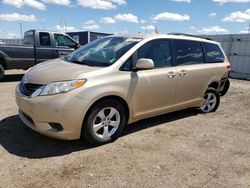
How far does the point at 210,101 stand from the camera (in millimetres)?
6340

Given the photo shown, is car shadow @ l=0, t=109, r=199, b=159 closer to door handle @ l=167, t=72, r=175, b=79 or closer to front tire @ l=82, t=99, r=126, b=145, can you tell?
front tire @ l=82, t=99, r=126, b=145

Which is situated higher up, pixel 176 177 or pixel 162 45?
pixel 162 45

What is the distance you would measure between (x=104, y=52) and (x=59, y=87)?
123 cm

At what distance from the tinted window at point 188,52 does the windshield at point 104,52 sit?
101 cm

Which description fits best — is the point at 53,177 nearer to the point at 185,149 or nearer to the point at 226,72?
the point at 185,149

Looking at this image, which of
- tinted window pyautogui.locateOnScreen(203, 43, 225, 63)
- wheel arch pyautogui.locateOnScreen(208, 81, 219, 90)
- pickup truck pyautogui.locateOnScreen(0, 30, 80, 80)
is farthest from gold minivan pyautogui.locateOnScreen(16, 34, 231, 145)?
pickup truck pyautogui.locateOnScreen(0, 30, 80, 80)

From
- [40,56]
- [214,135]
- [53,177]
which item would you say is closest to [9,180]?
[53,177]

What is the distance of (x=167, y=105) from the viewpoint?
5.09 metres

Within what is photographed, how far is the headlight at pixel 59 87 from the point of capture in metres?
3.69

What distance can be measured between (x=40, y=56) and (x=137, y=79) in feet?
21.7

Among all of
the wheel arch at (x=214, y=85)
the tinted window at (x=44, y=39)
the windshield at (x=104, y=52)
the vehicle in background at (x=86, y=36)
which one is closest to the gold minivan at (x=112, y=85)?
the windshield at (x=104, y=52)

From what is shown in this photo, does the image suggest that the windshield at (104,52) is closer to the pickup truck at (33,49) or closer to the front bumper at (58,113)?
the front bumper at (58,113)

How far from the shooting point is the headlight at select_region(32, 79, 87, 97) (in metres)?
3.69

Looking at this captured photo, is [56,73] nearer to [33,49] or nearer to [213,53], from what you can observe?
[213,53]
